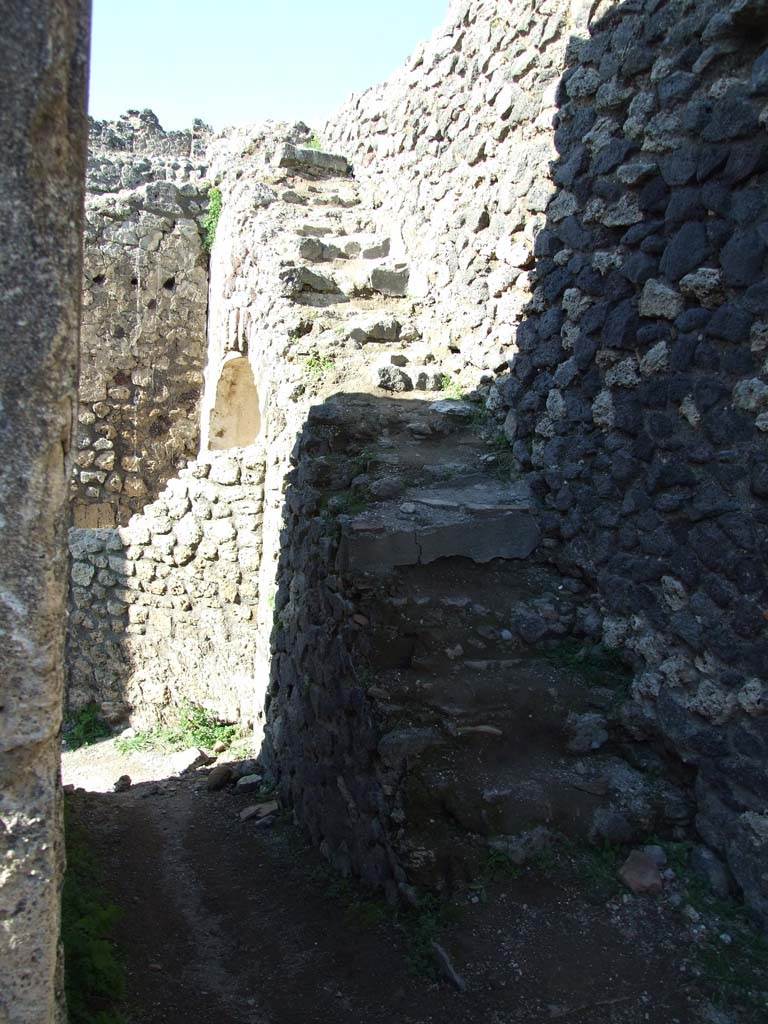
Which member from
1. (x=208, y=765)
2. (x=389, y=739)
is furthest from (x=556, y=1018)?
(x=208, y=765)

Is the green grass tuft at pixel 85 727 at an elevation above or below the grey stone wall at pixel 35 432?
below

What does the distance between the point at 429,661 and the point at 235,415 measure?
5932 mm

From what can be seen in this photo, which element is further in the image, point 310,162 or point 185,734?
point 310,162

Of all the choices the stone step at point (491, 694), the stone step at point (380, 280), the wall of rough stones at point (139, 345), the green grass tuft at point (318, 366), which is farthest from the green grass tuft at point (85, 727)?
the stone step at point (491, 694)

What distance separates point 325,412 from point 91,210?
6131mm

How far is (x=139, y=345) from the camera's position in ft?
33.1

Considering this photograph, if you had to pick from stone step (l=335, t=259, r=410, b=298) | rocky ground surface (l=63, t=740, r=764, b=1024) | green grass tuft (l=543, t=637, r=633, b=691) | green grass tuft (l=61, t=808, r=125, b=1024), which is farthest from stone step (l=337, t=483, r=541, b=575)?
stone step (l=335, t=259, r=410, b=298)

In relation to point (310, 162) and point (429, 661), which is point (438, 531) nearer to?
point (429, 661)

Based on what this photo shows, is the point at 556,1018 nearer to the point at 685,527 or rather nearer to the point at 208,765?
the point at 685,527

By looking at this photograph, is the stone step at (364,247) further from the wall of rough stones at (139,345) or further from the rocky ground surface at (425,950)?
the rocky ground surface at (425,950)

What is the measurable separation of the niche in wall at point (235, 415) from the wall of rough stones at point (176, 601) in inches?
82.9

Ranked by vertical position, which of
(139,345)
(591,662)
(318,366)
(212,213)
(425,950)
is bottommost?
(425,950)

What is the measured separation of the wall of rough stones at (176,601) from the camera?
688 cm

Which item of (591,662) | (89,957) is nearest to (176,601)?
(591,662)
